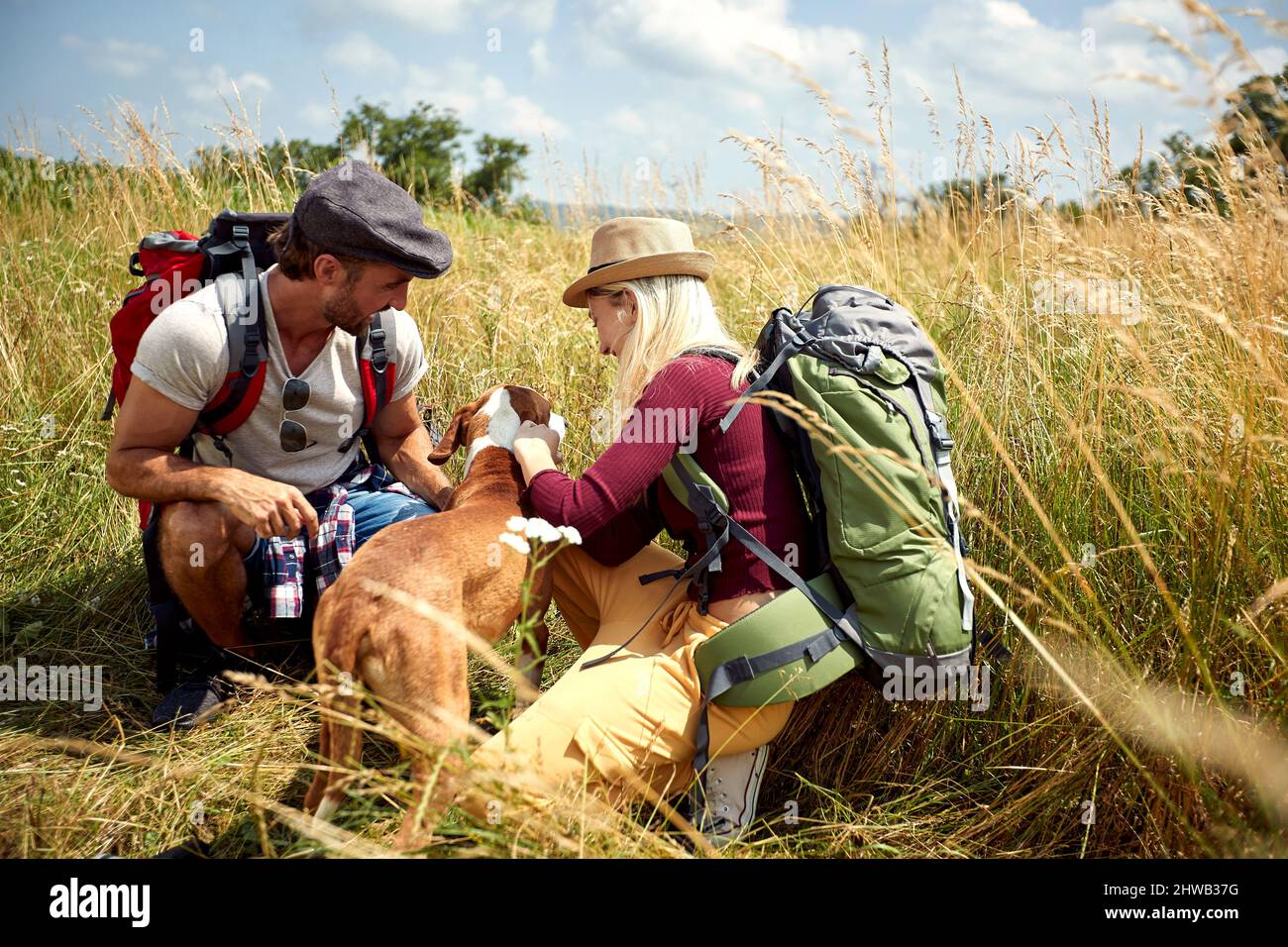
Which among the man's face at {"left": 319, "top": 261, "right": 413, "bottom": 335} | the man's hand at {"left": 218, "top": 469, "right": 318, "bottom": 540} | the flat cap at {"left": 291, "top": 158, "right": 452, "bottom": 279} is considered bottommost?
the man's hand at {"left": 218, "top": 469, "right": 318, "bottom": 540}

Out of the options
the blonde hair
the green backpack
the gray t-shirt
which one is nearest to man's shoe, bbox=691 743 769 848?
the green backpack

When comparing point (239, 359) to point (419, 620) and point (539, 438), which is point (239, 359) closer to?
point (539, 438)

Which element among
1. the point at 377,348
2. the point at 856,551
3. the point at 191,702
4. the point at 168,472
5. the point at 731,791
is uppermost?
the point at 377,348

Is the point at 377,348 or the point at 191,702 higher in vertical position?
the point at 377,348

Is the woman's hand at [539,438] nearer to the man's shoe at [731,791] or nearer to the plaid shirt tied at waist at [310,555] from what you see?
the plaid shirt tied at waist at [310,555]

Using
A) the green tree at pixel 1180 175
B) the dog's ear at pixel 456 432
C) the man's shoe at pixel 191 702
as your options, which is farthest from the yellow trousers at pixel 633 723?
the green tree at pixel 1180 175

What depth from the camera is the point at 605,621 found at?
112 inches

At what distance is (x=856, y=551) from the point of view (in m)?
2.32

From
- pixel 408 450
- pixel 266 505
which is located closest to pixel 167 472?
pixel 266 505

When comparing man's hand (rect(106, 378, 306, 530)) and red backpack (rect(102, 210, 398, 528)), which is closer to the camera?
man's hand (rect(106, 378, 306, 530))

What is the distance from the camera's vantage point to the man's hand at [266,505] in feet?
9.10

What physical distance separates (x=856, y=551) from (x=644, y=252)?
1113 mm

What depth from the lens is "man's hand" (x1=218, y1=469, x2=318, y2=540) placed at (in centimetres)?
277

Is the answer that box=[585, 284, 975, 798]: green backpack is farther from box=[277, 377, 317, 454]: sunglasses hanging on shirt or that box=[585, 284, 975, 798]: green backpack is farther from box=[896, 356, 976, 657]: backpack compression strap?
box=[277, 377, 317, 454]: sunglasses hanging on shirt
